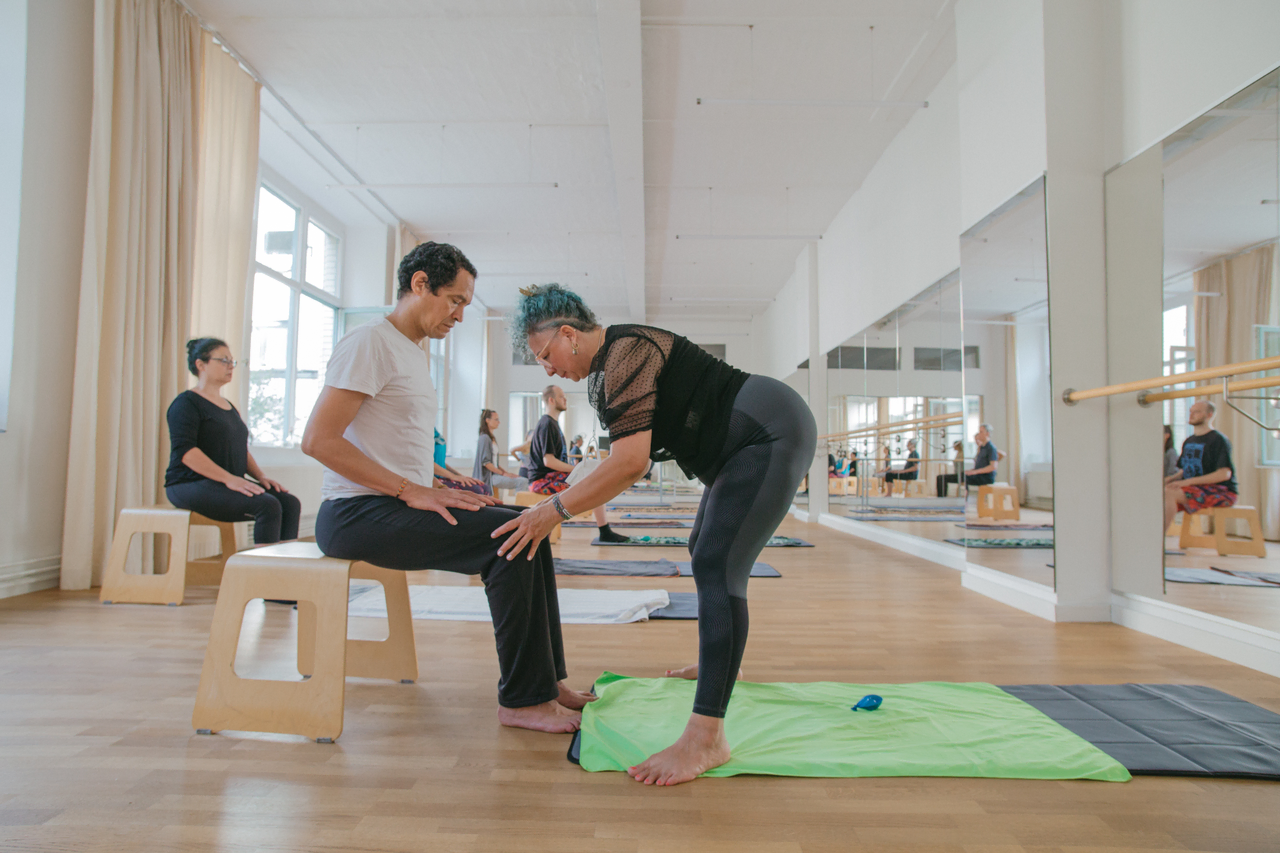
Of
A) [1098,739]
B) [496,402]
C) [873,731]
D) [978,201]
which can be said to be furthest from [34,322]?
[496,402]

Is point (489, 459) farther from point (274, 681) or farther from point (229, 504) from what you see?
point (274, 681)

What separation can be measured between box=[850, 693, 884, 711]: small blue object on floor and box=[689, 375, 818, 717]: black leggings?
47 centimetres

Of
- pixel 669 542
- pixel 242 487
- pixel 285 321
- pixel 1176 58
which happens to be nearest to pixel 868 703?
pixel 1176 58

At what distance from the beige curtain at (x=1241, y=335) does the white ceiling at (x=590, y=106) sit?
2707 millimetres

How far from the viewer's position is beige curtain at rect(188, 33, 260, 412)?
4.69m

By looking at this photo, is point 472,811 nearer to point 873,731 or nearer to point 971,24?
point 873,731

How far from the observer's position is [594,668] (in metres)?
2.21

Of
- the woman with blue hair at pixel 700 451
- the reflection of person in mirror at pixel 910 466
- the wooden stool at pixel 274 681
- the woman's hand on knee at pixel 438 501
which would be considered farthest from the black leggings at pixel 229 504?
the reflection of person in mirror at pixel 910 466

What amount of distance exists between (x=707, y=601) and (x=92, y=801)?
3.94 feet

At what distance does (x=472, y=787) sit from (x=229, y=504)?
8.06 ft

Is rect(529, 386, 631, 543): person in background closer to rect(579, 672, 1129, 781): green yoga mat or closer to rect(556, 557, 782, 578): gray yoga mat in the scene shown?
rect(556, 557, 782, 578): gray yoga mat

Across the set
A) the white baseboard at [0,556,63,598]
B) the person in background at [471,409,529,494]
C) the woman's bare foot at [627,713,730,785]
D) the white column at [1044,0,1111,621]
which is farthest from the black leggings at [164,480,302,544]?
the white column at [1044,0,1111,621]

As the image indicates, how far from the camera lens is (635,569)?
13.9ft

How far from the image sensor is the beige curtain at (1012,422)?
3.54 m
